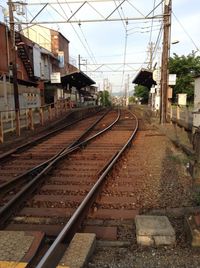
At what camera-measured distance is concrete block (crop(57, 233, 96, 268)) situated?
3926 mm

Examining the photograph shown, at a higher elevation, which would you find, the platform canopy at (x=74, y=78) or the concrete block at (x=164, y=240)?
the platform canopy at (x=74, y=78)

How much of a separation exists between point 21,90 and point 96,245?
22652mm

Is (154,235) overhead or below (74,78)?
below

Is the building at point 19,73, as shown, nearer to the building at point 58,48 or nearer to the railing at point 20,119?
the railing at point 20,119

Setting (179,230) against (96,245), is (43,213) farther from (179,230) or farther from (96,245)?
(179,230)

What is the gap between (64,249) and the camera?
438cm

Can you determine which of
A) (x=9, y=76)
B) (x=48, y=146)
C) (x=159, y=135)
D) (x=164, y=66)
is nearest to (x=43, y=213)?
(x=48, y=146)

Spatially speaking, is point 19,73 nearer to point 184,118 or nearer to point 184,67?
point 184,67

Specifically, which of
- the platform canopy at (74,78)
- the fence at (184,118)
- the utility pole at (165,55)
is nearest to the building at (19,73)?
the platform canopy at (74,78)

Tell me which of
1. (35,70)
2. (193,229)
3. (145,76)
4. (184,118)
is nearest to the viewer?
(193,229)

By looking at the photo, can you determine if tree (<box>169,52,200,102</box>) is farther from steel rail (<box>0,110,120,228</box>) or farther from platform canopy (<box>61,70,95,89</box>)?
steel rail (<box>0,110,120,228</box>)

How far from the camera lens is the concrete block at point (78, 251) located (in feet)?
12.9

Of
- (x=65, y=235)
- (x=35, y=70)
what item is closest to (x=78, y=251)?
(x=65, y=235)

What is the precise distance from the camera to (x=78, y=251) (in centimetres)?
420
